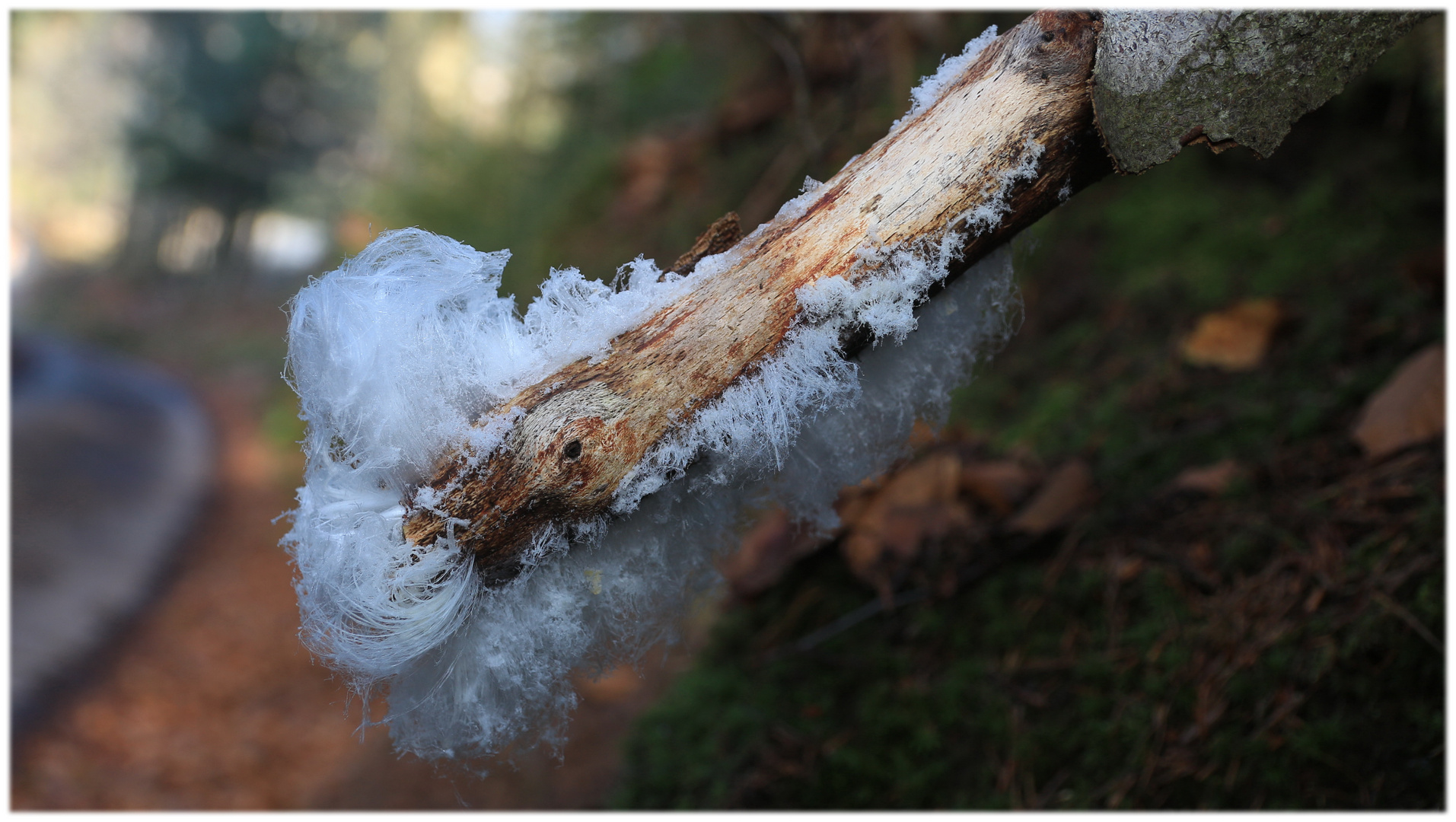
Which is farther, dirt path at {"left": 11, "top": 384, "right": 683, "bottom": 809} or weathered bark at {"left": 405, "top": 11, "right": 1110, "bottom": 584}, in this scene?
dirt path at {"left": 11, "top": 384, "right": 683, "bottom": 809}

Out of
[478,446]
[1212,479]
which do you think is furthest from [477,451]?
[1212,479]

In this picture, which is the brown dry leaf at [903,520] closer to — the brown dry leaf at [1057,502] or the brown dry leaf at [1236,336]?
the brown dry leaf at [1057,502]

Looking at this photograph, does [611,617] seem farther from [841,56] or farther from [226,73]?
[226,73]

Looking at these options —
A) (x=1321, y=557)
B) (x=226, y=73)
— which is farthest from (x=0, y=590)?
(x=226, y=73)

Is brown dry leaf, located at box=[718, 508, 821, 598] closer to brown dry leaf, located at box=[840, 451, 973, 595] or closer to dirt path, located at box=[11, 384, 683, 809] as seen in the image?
brown dry leaf, located at box=[840, 451, 973, 595]

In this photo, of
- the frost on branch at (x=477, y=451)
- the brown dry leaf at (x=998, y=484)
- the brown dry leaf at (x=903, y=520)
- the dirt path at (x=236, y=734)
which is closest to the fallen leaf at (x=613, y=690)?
the dirt path at (x=236, y=734)

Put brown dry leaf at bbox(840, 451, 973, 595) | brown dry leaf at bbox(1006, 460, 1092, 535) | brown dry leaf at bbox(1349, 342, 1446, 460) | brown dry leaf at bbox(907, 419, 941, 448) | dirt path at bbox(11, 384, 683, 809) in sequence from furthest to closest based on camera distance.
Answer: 1. dirt path at bbox(11, 384, 683, 809)
2. brown dry leaf at bbox(840, 451, 973, 595)
3. brown dry leaf at bbox(1006, 460, 1092, 535)
4. brown dry leaf at bbox(1349, 342, 1446, 460)
5. brown dry leaf at bbox(907, 419, 941, 448)

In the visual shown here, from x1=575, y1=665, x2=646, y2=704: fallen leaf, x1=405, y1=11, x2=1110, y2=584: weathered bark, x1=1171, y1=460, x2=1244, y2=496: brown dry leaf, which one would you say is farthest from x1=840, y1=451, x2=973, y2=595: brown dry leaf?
x1=405, y1=11, x2=1110, y2=584: weathered bark
